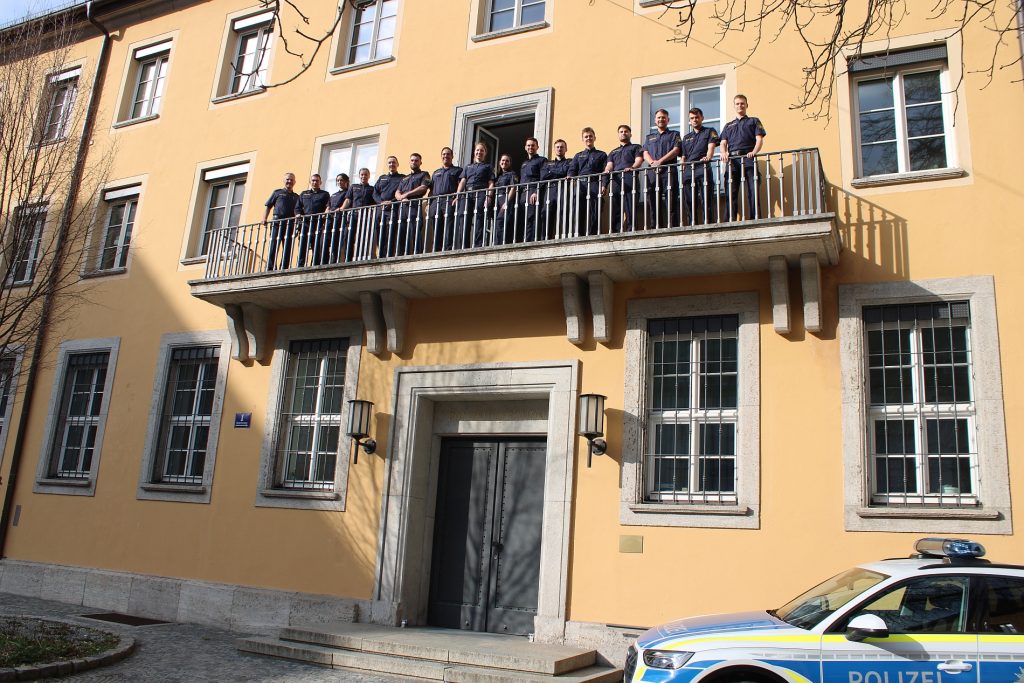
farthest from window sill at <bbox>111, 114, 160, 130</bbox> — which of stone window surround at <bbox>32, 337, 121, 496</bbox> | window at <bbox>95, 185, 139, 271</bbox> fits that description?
stone window surround at <bbox>32, 337, 121, 496</bbox>

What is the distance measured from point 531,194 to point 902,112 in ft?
14.9

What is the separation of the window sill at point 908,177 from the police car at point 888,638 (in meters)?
5.06

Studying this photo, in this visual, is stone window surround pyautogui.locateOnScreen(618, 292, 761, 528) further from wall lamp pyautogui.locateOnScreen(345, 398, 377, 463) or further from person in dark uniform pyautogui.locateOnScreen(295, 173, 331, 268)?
person in dark uniform pyautogui.locateOnScreen(295, 173, 331, 268)

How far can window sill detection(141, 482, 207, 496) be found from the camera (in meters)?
13.4

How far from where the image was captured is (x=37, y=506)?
49.2 ft

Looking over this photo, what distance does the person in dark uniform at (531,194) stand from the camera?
11.0 metres

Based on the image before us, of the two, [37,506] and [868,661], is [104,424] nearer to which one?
[37,506]

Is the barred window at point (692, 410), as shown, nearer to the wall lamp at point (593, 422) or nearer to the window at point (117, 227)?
the wall lamp at point (593, 422)

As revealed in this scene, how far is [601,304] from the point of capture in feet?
35.3

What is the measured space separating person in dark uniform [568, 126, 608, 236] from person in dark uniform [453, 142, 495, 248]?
3.88 ft

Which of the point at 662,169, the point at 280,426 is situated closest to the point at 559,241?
the point at 662,169

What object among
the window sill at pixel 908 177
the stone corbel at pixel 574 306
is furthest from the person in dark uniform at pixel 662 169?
the window sill at pixel 908 177

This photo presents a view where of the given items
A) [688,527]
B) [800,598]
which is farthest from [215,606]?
[800,598]

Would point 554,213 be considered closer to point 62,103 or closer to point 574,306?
point 574,306
